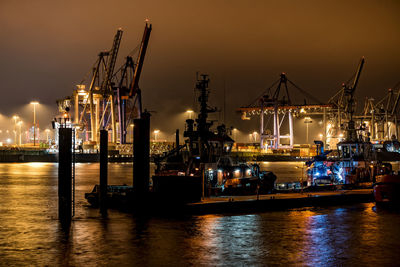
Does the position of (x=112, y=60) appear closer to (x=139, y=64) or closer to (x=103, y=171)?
(x=139, y=64)

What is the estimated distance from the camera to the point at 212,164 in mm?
29047

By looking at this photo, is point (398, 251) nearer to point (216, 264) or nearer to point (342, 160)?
point (216, 264)

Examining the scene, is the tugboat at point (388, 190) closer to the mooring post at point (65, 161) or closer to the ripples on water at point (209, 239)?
the ripples on water at point (209, 239)

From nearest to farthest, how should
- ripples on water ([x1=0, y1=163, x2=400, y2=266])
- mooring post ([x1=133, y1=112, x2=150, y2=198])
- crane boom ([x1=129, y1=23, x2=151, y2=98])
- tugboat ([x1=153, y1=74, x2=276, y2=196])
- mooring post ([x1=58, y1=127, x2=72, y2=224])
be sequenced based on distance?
ripples on water ([x1=0, y1=163, x2=400, y2=266]) < mooring post ([x1=58, y1=127, x2=72, y2=224]) < mooring post ([x1=133, y1=112, x2=150, y2=198]) < tugboat ([x1=153, y1=74, x2=276, y2=196]) < crane boom ([x1=129, y1=23, x2=151, y2=98])

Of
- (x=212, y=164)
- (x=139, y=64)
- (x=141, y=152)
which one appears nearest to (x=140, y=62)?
(x=139, y=64)

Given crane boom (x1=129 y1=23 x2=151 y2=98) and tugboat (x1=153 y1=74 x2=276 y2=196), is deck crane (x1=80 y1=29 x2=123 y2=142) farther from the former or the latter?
tugboat (x1=153 y1=74 x2=276 y2=196)

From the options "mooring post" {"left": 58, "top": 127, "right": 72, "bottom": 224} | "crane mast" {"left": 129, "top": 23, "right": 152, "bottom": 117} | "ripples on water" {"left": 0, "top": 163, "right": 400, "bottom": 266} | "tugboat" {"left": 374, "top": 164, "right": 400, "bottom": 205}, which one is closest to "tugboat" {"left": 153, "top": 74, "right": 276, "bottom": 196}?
"ripples on water" {"left": 0, "top": 163, "right": 400, "bottom": 266}

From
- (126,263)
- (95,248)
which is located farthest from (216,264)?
(95,248)

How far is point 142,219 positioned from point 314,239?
24.7 feet

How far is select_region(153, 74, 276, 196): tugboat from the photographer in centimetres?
2875

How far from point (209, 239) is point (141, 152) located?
18.7ft

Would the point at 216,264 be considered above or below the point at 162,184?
below

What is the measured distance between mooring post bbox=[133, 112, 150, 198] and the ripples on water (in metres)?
1.68

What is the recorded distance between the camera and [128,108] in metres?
129
